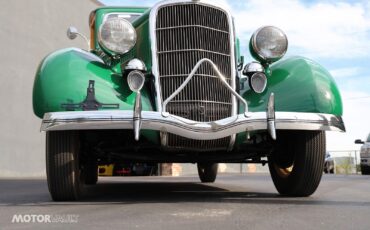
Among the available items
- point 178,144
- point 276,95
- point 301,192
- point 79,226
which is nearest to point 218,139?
point 178,144

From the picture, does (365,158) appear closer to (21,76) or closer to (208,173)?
(208,173)

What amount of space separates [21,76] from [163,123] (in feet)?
38.4

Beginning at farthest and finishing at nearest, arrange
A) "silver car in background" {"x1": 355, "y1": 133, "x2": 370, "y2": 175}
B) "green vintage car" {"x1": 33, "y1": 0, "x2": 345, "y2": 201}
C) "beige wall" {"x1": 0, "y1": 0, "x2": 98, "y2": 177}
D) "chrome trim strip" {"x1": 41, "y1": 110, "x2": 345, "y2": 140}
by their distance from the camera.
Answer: "silver car in background" {"x1": 355, "y1": 133, "x2": 370, "y2": 175}
"beige wall" {"x1": 0, "y1": 0, "x2": 98, "y2": 177}
"green vintage car" {"x1": 33, "y1": 0, "x2": 345, "y2": 201}
"chrome trim strip" {"x1": 41, "y1": 110, "x2": 345, "y2": 140}

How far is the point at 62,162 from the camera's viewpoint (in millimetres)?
4242

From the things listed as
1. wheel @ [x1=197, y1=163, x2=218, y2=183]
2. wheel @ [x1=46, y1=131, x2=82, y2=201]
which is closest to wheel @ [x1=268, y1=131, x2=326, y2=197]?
wheel @ [x1=46, y1=131, x2=82, y2=201]

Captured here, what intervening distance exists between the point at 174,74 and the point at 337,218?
6.51 feet

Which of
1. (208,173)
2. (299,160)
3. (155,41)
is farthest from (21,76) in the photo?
(299,160)

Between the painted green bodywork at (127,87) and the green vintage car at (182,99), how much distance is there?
10mm

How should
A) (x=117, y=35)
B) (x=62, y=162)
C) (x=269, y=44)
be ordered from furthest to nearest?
1. (x=269, y=44)
2. (x=117, y=35)
3. (x=62, y=162)

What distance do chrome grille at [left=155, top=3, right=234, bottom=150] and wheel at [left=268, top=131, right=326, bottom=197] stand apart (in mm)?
773

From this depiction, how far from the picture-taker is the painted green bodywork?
14.0ft

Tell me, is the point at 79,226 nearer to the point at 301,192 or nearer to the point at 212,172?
the point at 301,192

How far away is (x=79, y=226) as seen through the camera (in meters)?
3.12

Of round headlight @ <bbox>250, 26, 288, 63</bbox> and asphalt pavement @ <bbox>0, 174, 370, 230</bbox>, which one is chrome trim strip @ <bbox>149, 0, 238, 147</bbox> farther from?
asphalt pavement @ <bbox>0, 174, 370, 230</bbox>
